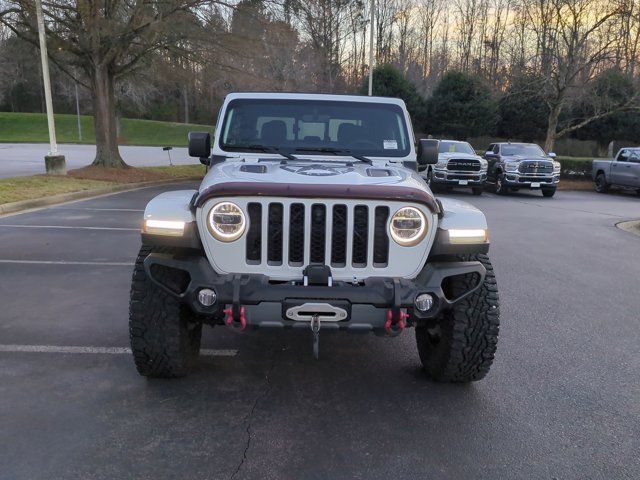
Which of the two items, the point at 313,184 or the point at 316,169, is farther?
the point at 316,169

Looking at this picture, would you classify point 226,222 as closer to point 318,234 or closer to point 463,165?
point 318,234

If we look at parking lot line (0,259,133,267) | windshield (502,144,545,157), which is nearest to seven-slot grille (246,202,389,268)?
parking lot line (0,259,133,267)

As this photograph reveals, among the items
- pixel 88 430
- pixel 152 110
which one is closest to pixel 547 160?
pixel 88 430

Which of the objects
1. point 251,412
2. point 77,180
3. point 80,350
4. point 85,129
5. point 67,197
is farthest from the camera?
point 85,129

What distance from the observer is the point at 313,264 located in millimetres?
3281

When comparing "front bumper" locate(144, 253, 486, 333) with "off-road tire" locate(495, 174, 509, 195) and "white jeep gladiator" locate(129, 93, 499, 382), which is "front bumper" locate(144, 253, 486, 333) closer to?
"white jeep gladiator" locate(129, 93, 499, 382)

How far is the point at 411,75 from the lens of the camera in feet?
161

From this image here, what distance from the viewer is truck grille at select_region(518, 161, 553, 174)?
18594 mm

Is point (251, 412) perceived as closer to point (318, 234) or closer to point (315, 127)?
point (318, 234)

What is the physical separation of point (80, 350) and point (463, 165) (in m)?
16.1

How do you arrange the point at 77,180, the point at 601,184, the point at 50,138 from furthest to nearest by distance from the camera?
the point at 601,184 < the point at 50,138 < the point at 77,180

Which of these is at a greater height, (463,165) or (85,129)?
(85,129)

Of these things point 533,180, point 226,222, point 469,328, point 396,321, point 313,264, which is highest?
point 226,222

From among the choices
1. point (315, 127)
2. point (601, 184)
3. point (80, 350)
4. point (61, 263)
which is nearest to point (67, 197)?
point (61, 263)
